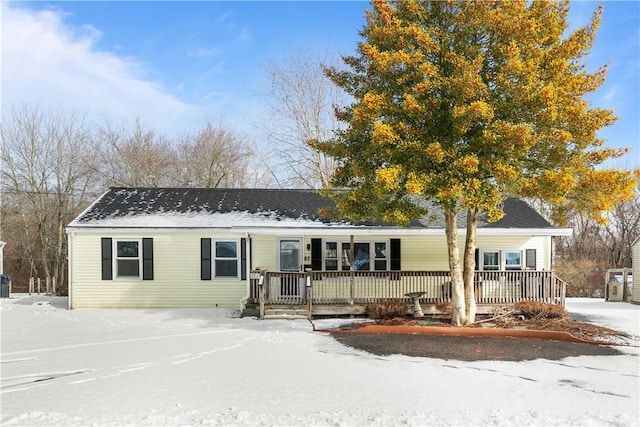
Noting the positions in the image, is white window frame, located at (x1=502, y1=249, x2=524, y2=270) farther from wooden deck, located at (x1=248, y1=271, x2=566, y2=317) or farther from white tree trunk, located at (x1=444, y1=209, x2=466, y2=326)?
white tree trunk, located at (x1=444, y1=209, x2=466, y2=326)

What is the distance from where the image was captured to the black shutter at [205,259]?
1511cm

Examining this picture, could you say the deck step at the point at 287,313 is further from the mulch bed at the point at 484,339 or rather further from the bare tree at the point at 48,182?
the bare tree at the point at 48,182

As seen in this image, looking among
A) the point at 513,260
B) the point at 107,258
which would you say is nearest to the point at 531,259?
the point at 513,260

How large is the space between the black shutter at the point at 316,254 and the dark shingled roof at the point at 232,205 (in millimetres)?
885

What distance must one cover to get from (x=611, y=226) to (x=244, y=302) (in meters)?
30.3

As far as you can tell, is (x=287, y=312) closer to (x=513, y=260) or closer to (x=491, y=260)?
(x=491, y=260)

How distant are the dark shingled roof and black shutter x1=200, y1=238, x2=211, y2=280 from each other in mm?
1590

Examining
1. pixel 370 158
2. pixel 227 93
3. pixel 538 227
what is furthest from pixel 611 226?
pixel 370 158

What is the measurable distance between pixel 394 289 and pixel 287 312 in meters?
3.25

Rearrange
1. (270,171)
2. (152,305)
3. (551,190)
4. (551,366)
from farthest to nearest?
(270,171) → (152,305) → (551,190) → (551,366)

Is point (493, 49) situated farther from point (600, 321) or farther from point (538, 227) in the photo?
point (600, 321)

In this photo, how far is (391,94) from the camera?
10.6m

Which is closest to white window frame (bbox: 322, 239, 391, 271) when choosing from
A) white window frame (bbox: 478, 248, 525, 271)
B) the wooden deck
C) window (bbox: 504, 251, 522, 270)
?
the wooden deck

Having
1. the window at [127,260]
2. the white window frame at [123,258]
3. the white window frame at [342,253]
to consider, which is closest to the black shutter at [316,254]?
the white window frame at [342,253]
